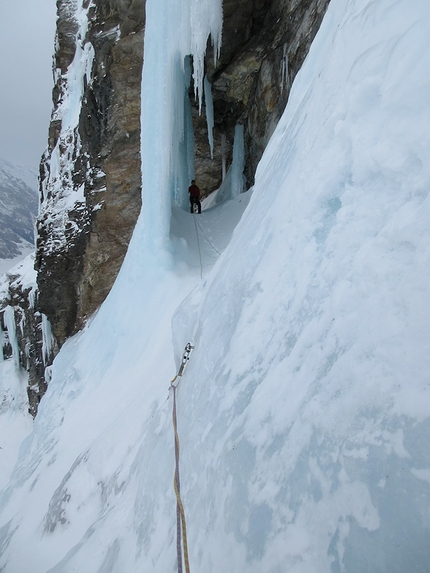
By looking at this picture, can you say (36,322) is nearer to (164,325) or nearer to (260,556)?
(164,325)

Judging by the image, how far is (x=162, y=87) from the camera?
5.98m

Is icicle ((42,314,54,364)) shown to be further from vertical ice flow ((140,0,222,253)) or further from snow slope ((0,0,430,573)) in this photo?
snow slope ((0,0,430,573))

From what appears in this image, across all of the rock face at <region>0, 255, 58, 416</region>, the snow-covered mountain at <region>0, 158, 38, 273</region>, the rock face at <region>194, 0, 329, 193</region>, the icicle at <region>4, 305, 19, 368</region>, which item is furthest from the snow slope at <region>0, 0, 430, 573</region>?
the snow-covered mountain at <region>0, 158, 38, 273</region>

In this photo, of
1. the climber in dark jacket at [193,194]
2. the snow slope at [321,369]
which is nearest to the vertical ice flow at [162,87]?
the climber in dark jacket at [193,194]

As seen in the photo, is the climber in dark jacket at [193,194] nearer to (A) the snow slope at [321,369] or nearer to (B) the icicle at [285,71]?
(B) the icicle at [285,71]

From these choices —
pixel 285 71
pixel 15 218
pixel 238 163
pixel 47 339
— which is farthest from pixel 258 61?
pixel 15 218

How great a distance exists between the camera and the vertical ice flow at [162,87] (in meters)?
5.84

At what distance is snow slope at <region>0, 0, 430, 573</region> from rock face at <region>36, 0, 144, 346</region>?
6.35 metres

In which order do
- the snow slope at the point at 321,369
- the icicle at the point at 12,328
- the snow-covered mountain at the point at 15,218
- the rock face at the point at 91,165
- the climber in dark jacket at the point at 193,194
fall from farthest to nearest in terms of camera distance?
the snow-covered mountain at the point at 15,218, the icicle at the point at 12,328, the rock face at the point at 91,165, the climber in dark jacket at the point at 193,194, the snow slope at the point at 321,369

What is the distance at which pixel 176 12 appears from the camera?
20.1 ft

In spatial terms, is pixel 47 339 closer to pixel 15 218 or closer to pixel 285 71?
pixel 285 71

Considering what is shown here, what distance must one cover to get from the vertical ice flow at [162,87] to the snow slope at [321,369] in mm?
3335

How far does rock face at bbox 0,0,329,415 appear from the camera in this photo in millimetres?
6914

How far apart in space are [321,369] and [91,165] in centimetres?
893
